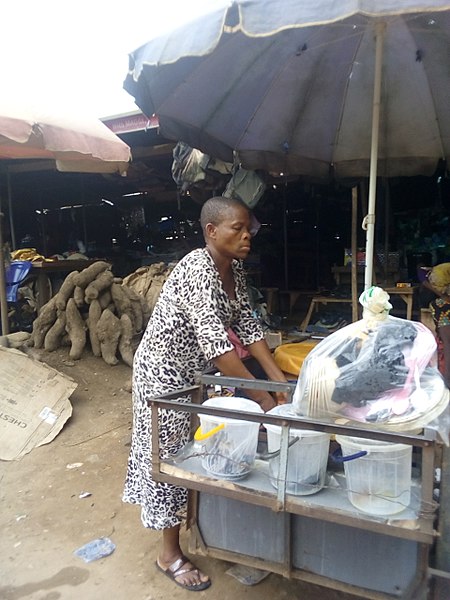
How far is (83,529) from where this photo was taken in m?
2.80

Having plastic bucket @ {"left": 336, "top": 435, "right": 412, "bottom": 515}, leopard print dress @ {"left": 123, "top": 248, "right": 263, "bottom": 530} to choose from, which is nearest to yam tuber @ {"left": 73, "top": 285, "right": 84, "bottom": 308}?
leopard print dress @ {"left": 123, "top": 248, "right": 263, "bottom": 530}

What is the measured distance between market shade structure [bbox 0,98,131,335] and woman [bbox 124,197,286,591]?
187 centimetres

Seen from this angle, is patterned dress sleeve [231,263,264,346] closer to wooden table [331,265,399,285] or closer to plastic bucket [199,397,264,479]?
plastic bucket [199,397,264,479]

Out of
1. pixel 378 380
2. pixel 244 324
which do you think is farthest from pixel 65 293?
pixel 378 380

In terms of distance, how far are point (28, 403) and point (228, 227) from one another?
117 inches

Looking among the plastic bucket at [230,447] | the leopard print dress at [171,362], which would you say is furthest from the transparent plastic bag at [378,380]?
the leopard print dress at [171,362]

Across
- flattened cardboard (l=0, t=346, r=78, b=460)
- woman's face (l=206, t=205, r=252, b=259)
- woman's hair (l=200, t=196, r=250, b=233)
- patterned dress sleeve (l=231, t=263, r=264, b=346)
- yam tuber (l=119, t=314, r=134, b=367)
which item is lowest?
flattened cardboard (l=0, t=346, r=78, b=460)

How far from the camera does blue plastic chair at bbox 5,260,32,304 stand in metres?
6.37

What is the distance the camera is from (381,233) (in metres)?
7.10

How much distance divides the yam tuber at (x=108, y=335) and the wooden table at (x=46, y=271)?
1.93 metres

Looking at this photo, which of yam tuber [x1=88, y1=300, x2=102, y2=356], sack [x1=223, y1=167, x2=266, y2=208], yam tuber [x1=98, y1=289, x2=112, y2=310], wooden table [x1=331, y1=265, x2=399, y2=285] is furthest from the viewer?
wooden table [x1=331, y1=265, x2=399, y2=285]

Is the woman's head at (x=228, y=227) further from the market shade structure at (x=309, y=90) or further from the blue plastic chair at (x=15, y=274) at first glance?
the blue plastic chair at (x=15, y=274)

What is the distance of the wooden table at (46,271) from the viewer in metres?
6.54

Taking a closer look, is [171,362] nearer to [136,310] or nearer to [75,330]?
[75,330]
